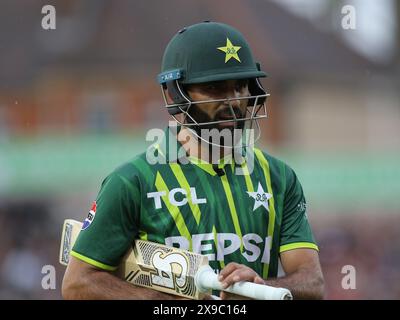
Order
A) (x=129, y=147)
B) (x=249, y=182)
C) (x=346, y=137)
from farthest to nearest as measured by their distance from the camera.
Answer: (x=346, y=137), (x=129, y=147), (x=249, y=182)

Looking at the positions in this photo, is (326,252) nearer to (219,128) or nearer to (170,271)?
(219,128)

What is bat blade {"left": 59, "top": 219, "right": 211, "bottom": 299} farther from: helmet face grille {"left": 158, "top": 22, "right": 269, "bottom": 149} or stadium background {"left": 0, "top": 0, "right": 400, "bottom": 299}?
stadium background {"left": 0, "top": 0, "right": 400, "bottom": 299}

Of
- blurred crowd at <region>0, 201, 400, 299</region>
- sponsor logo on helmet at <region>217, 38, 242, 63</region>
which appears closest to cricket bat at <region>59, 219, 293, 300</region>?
sponsor logo on helmet at <region>217, 38, 242, 63</region>

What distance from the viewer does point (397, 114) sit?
34.7m

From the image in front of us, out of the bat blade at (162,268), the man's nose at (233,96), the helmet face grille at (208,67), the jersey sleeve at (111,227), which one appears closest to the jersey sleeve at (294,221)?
the helmet face grille at (208,67)

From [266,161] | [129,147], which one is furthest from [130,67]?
[266,161]

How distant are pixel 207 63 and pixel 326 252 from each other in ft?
40.0

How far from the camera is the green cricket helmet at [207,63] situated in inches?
175

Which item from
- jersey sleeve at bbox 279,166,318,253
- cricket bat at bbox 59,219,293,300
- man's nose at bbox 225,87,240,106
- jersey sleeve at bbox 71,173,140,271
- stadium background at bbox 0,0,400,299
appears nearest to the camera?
cricket bat at bbox 59,219,293,300

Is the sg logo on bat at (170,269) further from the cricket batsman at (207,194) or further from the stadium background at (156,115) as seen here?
the stadium background at (156,115)

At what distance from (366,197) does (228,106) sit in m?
19.5

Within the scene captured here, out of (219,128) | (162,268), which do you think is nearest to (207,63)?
(219,128)

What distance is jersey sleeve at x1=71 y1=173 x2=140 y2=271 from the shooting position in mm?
4234
